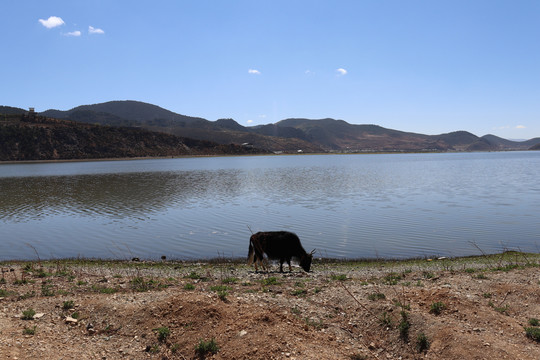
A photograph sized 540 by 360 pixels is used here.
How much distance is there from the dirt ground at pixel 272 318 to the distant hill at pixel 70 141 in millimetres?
147495

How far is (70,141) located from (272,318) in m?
163

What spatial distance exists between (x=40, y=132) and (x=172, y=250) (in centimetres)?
14803

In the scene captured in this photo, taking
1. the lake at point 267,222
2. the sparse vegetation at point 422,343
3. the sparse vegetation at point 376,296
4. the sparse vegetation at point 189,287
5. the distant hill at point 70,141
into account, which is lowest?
the lake at point 267,222

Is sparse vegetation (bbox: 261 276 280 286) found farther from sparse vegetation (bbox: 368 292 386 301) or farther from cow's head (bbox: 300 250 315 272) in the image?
sparse vegetation (bbox: 368 292 386 301)

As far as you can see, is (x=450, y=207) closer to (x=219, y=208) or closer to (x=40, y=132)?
(x=219, y=208)

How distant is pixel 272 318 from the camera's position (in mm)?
9078

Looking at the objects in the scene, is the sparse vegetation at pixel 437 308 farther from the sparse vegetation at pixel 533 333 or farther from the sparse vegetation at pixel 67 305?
the sparse vegetation at pixel 67 305

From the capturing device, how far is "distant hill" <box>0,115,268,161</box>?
13825 centimetres

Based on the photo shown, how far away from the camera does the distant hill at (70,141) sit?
454ft

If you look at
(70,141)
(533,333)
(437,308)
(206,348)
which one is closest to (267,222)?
(437,308)

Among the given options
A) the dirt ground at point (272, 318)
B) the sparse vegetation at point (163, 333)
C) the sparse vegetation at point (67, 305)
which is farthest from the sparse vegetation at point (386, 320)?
the sparse vegetation at point (67, 305)

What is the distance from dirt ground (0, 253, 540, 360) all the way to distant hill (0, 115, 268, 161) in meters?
147

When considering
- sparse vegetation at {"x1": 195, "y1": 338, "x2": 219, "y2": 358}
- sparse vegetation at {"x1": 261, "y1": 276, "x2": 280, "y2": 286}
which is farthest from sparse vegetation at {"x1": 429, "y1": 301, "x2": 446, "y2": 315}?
sparse vegetation at {"x1": 195, "y1": 338, "x2": 219, "y2": 358}

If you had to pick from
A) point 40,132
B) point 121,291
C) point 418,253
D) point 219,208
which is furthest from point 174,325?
point 40,132
